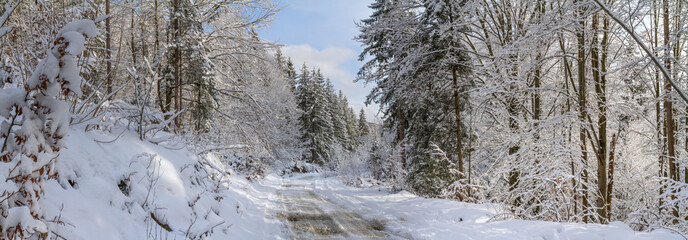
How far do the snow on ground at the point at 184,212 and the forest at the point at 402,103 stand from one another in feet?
0.17

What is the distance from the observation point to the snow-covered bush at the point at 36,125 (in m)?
2.12

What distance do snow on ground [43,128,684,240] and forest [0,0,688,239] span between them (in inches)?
2.1

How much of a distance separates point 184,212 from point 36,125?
3.51 meters

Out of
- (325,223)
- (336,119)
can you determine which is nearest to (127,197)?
(325,223)

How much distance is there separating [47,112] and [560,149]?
7874 mm

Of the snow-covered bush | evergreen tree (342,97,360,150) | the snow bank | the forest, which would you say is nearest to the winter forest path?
the forest

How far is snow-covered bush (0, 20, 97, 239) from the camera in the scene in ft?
6.97

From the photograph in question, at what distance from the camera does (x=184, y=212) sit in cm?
535

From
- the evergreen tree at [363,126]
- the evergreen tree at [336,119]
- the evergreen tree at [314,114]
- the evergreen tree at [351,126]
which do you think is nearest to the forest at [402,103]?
the evergreen tree at [314,114]

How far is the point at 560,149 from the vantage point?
22.5 ft

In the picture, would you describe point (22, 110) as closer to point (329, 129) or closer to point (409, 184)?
point (409, 184)

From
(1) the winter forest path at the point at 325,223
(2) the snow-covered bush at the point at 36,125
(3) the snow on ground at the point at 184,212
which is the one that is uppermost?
(2) the snow-covered bush at the point at 36,125

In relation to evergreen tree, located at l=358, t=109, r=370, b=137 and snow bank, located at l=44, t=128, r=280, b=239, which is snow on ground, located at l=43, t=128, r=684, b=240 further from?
evergreen tree, located at l=358, t=109, r=370, b=137

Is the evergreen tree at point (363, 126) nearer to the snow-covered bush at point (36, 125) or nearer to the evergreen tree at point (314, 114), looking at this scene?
the evergreen tree at point (314, 114)
